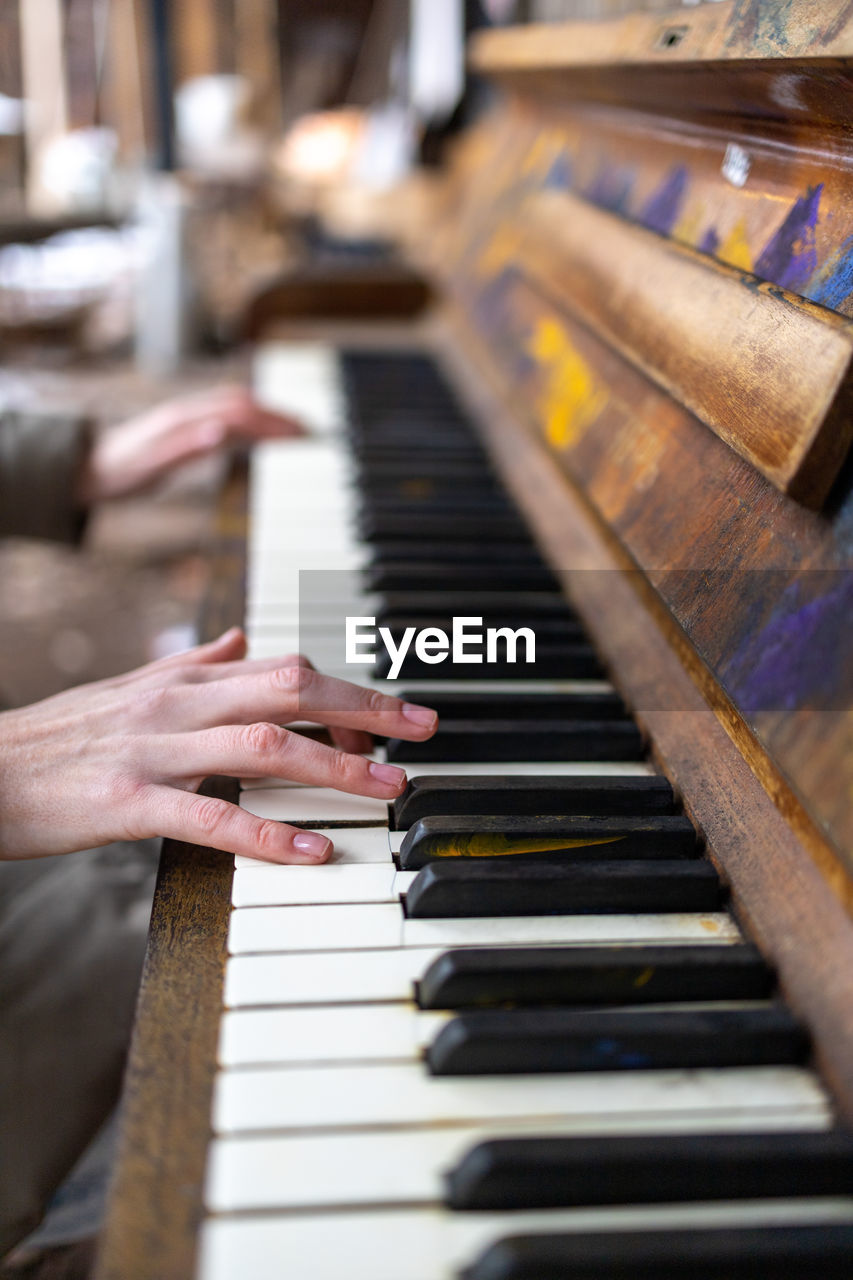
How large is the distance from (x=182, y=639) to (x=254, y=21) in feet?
42.6

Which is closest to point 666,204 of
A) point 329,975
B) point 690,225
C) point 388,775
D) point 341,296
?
point 690,225

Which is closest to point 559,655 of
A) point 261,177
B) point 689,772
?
point 689,772

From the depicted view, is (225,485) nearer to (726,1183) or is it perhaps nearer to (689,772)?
(689,772)

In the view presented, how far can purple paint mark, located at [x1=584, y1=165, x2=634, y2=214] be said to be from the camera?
153cm

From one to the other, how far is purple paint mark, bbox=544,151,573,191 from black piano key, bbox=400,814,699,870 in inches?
53.9

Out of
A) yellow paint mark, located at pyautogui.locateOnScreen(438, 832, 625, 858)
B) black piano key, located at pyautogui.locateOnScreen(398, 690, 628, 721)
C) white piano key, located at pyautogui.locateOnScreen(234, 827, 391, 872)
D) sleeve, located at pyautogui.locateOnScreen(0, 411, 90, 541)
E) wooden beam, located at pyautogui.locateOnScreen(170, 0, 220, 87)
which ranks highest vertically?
wooden beam, located at pyautogui.locateOnScreen(170, 0, 220, 87)

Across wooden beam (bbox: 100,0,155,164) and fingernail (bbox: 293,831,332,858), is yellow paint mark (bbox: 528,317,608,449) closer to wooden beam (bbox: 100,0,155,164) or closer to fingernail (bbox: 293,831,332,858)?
fingernail (bbox: 293,831,332,858)

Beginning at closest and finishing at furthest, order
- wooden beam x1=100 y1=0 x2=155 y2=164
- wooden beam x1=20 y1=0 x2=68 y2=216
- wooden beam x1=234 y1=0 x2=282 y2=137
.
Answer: wooden beam x1=20 y1=0 x2=68 y2=216
wooden beam x1=100 y1=0 x2=155 y2=164
wooden beam x1=234 y1=0 x2=282 y2=137

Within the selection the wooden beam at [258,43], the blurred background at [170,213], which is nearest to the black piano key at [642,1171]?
the blurred background at [170,213]

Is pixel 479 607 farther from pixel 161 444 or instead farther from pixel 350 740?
pixel 161 444

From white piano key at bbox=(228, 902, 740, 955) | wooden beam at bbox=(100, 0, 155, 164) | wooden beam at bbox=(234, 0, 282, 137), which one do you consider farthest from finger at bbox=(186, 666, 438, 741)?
wooden beam at bbox=(234, 0, 282, 137)

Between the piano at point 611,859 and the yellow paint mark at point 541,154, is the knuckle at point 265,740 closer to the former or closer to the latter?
the piano at point 611,859

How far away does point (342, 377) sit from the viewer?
8.13 ft

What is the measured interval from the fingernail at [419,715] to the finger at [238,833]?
6.5 inches
